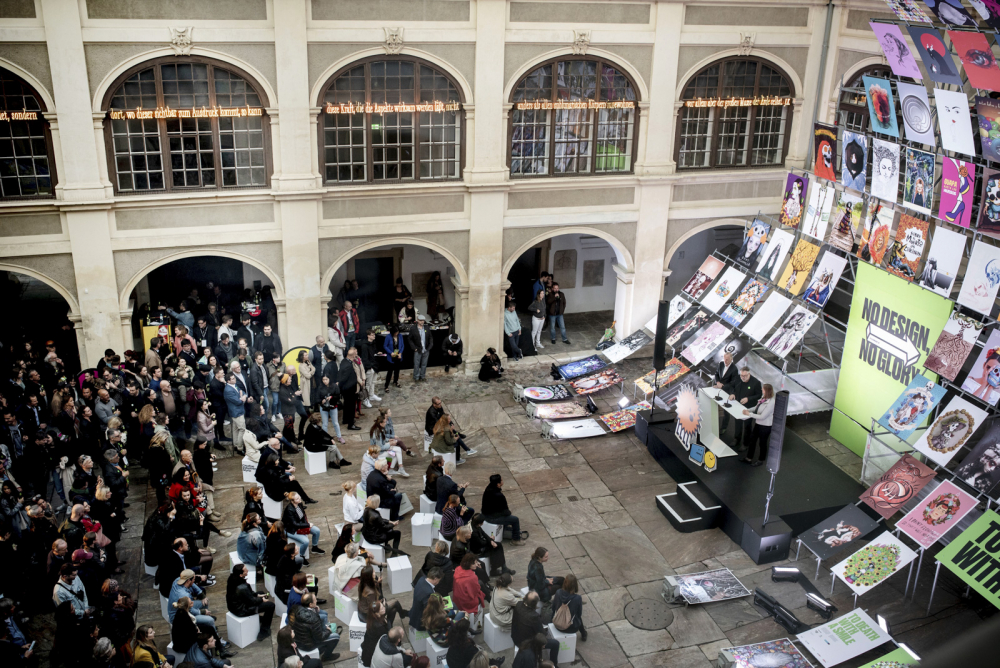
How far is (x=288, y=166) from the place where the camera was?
64.7ft

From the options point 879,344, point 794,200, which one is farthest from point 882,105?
point 879,344

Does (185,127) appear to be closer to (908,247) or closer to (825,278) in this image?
(825,278)

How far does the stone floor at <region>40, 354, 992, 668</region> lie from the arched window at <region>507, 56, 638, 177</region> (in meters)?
5.84

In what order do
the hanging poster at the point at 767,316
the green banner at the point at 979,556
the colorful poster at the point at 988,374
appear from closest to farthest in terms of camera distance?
the green banner at the point at 979,556, the colorful poster at the point at 988,374, the hanging poster at the point at 767,316

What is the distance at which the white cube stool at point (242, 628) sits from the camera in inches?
500

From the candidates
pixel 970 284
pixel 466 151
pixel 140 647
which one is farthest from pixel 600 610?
pixel 466 151

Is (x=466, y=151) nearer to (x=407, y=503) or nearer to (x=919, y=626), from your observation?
(x=407, y=503)

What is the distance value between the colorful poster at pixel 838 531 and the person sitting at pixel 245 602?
864 centimetres

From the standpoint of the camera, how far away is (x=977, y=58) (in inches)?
537

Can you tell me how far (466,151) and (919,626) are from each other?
43.4 feet

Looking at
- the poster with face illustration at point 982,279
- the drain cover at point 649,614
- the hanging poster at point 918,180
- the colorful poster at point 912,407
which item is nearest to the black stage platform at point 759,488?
A: the colorful poster at point 912,407

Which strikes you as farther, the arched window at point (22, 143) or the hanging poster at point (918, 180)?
the arched window at point (22, 143)

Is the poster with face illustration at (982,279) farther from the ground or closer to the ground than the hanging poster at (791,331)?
farther from the ground

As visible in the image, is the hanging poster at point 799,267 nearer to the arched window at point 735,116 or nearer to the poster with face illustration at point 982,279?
the arched window at point 735,116
